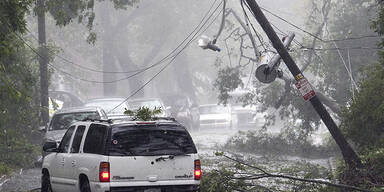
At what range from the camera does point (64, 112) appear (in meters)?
20.6

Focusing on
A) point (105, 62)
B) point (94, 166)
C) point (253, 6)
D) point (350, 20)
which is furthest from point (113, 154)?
point (105, 62)

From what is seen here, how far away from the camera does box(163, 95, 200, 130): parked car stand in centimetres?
4116

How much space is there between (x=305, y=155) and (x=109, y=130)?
17.6 meters

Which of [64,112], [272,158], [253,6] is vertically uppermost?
[253,6]

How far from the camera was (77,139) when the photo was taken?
482 inches

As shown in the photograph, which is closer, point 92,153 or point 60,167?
point 92,153

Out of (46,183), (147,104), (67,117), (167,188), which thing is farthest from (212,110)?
(167,188)

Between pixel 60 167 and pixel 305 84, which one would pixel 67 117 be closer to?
pixel 305 84

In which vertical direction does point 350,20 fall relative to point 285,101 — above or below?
above

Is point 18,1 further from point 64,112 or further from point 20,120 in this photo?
point 20,120

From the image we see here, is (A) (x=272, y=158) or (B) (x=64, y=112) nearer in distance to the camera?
(B) (x=64, y=112)

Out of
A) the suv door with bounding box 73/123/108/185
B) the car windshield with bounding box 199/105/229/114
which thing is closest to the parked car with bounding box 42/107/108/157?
the suv door with bounding box 73/123/108/185

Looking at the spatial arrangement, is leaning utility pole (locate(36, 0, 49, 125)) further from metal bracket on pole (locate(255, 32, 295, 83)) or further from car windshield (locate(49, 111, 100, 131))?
metal bracket on pole (locate(255, 32, 295, 83))

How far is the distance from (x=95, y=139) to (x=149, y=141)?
0.95 metres
